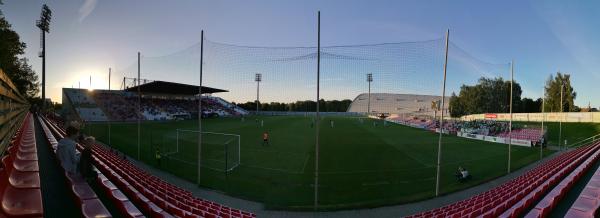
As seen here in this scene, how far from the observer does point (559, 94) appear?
61250mm

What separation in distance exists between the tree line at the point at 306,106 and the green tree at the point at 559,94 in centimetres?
6611

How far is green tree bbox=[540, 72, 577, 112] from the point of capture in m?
60.8

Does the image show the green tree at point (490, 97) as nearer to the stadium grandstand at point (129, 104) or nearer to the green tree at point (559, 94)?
the green tree at point (559, 94)

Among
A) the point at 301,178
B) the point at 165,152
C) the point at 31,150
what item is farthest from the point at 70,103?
the point at 31,150

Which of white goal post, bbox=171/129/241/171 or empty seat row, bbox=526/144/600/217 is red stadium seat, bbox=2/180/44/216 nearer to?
empty seat row, bbox=526/144/600/217

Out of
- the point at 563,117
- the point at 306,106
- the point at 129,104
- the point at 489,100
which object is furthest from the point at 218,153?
the point at 306,106

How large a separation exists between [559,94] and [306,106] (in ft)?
271

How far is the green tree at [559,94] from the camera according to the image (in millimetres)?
60781

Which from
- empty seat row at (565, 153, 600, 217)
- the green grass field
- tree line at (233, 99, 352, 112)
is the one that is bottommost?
the green grass field

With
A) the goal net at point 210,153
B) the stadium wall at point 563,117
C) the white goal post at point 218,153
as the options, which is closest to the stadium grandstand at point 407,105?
Answer: the stadium wall at point 563,117

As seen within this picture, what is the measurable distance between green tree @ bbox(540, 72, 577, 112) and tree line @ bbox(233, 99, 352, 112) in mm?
66105

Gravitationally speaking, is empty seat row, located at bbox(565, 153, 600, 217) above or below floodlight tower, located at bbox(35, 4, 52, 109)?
below

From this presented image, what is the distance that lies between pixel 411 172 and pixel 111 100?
62.8 meters

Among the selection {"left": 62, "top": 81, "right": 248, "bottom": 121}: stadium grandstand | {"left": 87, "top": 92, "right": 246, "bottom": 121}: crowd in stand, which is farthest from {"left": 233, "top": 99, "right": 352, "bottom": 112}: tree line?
{"left": 62, "top": 81, "right": 248, "bottom": 121}: stadium grandstand
